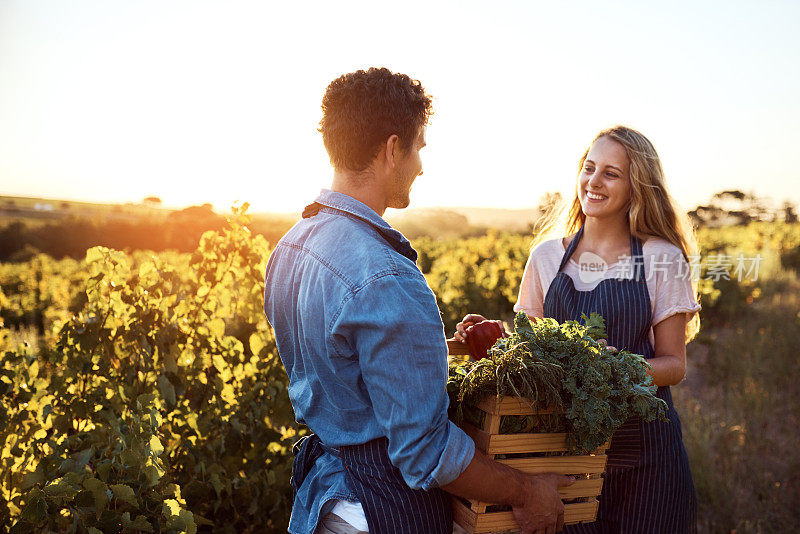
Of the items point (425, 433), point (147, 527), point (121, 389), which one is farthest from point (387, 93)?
point (121, 389)

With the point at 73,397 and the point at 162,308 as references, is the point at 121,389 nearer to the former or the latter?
the point at 73,397

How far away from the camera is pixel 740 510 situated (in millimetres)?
4586

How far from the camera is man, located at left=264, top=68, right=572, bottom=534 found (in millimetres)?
1357

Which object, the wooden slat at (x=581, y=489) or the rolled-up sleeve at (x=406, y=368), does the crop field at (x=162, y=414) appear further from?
the wooden slat at (x=581, y=489)

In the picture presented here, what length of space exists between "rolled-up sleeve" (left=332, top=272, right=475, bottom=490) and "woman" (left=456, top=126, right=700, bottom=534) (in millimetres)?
760

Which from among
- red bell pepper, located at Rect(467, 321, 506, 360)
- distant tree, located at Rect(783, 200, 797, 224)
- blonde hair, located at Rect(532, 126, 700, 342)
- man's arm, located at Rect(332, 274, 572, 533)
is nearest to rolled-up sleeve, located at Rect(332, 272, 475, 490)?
man's arm, located at Rect(332, 274, 572, 533)

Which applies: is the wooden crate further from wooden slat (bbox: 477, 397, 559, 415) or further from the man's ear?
the man's ear

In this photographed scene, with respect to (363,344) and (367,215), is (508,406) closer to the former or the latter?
(363,344)

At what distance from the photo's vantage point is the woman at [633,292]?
7.77 ft

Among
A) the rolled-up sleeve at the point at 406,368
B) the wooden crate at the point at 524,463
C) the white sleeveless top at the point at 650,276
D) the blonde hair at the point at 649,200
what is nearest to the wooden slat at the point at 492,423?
the wooden crate at the point at 524,463

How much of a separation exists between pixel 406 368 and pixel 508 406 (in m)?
0.34

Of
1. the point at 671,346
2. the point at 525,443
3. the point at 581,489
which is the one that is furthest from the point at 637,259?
the point at 525,443

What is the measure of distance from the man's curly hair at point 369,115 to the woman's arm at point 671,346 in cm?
142

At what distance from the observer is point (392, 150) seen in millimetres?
1590
